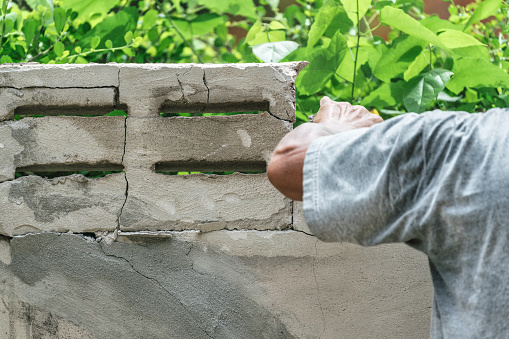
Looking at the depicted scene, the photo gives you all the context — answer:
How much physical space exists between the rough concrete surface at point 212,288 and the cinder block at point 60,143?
25 cm

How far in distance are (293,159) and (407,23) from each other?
987 millimetres

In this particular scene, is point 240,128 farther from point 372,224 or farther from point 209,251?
point 372,224

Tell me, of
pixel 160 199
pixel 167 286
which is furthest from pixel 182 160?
pixel 167 286

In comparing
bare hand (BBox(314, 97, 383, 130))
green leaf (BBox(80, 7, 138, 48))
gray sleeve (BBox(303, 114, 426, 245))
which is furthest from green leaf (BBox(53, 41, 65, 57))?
gray sleeve (BBox(303, 114, 426, 245))

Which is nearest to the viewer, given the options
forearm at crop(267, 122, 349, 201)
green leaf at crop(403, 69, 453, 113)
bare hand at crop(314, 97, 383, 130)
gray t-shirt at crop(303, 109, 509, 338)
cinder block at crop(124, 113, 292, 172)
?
gray t-shirt at crop(303, 109, 509, 338)

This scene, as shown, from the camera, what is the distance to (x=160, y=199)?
1675 millimetres

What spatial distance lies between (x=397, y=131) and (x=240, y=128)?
82 cm

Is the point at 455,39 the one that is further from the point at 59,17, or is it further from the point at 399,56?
the point at 59,17

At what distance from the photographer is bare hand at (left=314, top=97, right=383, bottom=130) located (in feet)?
3.83

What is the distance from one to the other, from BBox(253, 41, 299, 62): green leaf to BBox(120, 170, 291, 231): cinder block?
449 mm

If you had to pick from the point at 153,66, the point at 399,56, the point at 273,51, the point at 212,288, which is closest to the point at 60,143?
the point at 153,66

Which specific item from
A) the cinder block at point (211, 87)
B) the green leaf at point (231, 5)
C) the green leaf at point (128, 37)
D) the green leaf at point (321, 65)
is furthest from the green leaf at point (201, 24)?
the cinder block at point (211, 87)

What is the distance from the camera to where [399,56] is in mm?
1917

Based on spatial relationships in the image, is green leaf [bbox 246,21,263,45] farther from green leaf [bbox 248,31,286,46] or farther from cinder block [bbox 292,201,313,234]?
cinder block [bbox 292,201,313,234]
